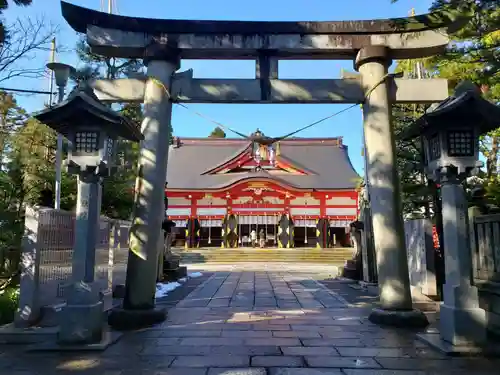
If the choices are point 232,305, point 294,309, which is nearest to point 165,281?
point 232,305

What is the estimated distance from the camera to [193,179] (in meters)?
31.0

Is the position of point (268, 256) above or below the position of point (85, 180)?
below

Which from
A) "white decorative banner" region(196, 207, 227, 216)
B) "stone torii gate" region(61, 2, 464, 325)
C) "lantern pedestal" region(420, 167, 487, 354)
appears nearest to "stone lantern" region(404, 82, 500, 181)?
"lantern pedestal" region(420, 167, 487, 354)

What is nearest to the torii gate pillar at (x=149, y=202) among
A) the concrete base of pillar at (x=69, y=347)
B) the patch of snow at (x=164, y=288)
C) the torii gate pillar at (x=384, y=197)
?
the concrete base of pillar at (x=69, y=347)

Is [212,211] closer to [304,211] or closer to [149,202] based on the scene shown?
[304,211]

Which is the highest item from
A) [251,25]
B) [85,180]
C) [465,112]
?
[251,25]

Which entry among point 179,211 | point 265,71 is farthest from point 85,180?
point 179,211

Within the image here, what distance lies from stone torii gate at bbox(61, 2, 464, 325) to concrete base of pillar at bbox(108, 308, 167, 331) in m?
1.09

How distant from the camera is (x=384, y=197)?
637 cm

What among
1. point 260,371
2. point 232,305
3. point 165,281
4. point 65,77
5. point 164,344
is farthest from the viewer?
point 165,281

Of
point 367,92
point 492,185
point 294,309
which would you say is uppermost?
point 367,92

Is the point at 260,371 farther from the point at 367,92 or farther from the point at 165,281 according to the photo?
the point at 165,281

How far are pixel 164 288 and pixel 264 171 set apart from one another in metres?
18.3

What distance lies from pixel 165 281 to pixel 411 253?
727 cm
